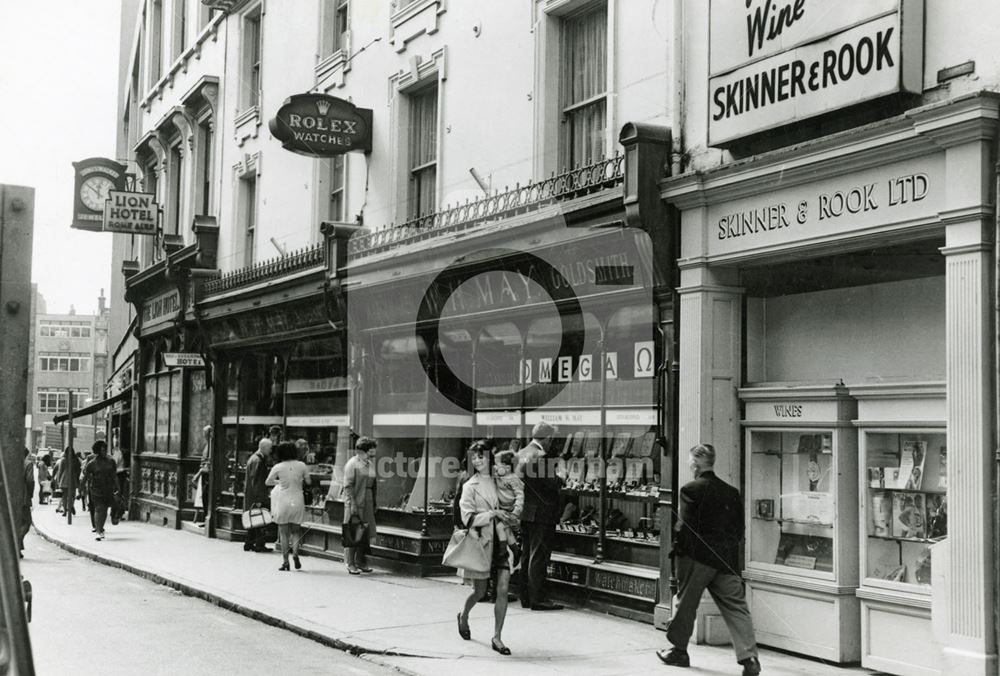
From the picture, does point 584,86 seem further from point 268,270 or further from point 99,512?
point 99,512

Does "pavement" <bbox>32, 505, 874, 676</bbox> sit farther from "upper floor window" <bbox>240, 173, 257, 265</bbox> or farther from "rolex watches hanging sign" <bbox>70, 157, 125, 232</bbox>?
"rolex watches hanging sign" <bbox>70, 157, 125, 232</bbox>

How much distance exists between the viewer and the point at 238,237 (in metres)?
22.3

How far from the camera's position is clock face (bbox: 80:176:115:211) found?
25.5 m

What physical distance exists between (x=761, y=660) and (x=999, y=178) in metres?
4.45

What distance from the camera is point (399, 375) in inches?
637

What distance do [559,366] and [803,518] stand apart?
3935 millimetres

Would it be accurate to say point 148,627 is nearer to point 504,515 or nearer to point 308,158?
point 504,515

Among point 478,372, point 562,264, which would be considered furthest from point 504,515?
point 478,372

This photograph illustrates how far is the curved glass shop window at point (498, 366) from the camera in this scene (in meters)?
13.8

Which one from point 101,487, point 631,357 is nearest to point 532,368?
point 631,357

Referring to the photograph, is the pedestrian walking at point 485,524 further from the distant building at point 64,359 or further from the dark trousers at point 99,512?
the distant building at point 64,359

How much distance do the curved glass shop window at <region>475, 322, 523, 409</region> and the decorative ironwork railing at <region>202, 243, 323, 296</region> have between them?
3.97m

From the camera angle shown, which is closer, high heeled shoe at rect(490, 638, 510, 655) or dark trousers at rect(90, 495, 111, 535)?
high heeled shoe at rect(490, 638, 510, 655)

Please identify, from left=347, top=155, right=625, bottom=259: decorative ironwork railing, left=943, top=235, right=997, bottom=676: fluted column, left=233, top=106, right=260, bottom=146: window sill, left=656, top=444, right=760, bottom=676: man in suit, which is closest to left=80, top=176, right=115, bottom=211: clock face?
left=233, top=106, right=260, bottom=146: window sill
